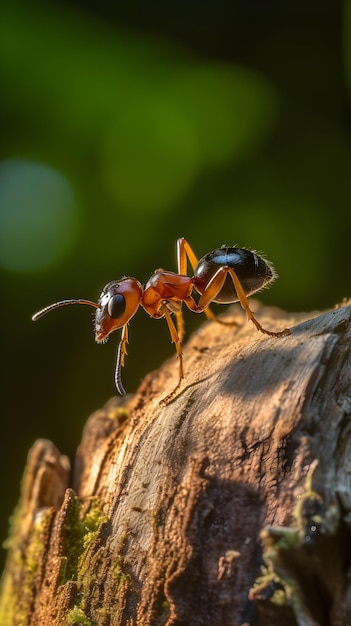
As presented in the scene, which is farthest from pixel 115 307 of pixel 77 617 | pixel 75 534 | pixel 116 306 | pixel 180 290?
pixel 77 617

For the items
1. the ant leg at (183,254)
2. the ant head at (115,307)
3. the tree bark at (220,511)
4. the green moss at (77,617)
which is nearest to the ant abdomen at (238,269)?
the ant leg at (183,254)

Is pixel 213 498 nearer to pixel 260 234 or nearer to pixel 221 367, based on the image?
pixel 221 367

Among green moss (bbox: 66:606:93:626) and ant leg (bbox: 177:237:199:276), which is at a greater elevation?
ant leg (bbox: 177:237:199:276)

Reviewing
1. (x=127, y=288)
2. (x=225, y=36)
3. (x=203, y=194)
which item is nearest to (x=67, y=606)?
(x=127, y=288)

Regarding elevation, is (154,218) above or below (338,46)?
below

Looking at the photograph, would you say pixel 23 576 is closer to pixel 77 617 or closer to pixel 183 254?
pixel 77 617

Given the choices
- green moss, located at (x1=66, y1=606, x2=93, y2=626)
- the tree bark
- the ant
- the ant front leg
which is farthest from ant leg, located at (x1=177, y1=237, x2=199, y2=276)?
green moss, located at (x1=66, y1=606, x2=93, y2=626)

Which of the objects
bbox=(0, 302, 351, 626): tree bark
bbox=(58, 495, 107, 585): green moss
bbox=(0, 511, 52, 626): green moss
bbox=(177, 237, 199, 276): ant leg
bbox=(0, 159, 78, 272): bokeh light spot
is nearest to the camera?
bbox=(0, 302, 351, 626): tree bark

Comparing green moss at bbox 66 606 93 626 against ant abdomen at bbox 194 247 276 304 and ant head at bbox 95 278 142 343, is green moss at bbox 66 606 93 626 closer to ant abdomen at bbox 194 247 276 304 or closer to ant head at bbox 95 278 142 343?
ant head at bbox 95 278 142 343
